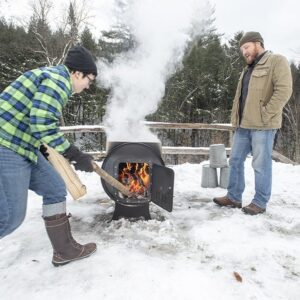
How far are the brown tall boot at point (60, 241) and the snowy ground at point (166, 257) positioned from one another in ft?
0.25

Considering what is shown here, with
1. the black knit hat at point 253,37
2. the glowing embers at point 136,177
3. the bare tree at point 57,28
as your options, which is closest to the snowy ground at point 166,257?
the glowing embers at point 136,177

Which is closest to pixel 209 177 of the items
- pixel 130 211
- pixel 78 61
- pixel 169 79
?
pixel 130 211

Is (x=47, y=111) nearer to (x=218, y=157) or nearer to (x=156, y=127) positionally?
(x=218, y=157)

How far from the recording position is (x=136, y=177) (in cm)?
388

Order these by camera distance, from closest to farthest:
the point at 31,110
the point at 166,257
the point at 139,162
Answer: the point at 31,110 → the point at 166,257 → the point at 139,162

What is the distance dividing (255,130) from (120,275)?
245cm

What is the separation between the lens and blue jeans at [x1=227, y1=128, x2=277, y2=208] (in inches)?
157

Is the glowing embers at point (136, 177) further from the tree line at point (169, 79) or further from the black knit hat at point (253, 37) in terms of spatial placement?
the tree line at point (169, 79)

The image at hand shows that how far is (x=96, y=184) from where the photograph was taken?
573cm

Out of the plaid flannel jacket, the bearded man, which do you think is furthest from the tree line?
the plaid flannel jacket

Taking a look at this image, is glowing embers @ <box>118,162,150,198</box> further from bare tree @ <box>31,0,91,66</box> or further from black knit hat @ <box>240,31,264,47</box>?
bare tree @ <box>31,0,91,66</box>

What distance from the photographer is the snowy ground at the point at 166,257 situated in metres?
2.36

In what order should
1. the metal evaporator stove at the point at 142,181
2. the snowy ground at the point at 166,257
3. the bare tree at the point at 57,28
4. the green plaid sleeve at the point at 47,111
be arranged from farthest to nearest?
1. the bare tree at the point at 57,28
2. the metal evaporator stove at the point at 142,181
3. the snowy ground at the point at 166,257
4. the green plaid sleeve at the point at 47,111

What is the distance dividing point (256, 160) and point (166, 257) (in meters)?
1.83
